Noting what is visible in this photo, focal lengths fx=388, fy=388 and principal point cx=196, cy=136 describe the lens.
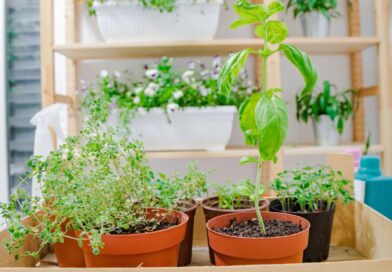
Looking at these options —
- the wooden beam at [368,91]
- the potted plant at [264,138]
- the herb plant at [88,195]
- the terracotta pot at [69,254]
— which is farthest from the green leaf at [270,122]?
the wooden beam at [368,91]

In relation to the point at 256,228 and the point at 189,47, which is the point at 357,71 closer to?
the point at 189,47

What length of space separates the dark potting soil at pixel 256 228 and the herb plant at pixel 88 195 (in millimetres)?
141

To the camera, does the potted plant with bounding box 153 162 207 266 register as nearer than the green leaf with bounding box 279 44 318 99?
No

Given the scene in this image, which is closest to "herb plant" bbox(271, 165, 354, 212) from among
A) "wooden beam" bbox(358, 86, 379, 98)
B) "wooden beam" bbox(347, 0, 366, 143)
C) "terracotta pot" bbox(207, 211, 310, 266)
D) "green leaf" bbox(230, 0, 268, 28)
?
"terracotta pot" bbox(207, 211, 310, 266)

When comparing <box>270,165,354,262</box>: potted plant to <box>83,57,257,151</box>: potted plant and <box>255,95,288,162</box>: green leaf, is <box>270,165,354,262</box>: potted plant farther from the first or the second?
<box>83,57,257,151</box>: potted plant

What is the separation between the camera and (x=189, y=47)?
1664mm

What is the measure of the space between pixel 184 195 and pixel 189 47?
3.19 ft

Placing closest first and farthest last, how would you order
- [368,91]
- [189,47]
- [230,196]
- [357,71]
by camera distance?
[230,196], [189,47], [368,91], [357,71]

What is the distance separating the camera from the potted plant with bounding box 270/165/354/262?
77 centimetres

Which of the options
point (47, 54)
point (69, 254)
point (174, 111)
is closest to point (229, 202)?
point (69, 254)

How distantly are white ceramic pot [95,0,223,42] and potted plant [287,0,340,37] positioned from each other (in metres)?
0.41

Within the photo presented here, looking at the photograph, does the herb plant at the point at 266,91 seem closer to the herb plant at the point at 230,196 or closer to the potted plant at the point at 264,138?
the potted plant at the point at 264,138

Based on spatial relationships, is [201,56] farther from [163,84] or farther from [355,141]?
[355,141]

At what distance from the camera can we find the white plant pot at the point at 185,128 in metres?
1.58
